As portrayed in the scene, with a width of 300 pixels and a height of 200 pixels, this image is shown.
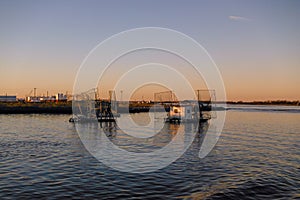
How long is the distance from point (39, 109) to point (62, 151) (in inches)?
4051

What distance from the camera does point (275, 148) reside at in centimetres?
3988

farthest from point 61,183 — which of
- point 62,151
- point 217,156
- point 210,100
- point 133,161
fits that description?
point 210,100

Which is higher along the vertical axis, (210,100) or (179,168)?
(210,100)

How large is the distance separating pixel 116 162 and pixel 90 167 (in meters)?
3.11

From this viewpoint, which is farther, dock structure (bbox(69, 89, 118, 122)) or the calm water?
dock structure (bbox(69, 89, 118, 122))

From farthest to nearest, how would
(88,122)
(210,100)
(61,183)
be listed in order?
(210,100) → (88,122) → (61,183)

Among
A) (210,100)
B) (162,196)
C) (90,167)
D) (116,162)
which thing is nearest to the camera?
(162,196)

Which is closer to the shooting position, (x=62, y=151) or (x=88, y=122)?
(x=62, y=151)

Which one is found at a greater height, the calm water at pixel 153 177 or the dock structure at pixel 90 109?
the dock structure at pixel 90 109

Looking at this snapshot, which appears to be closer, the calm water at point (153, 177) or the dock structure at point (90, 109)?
the calm water at point (153, 177)

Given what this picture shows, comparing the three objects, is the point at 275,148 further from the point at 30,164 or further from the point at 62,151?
the point at 30,164

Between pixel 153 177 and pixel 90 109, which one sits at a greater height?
pixel 90 109

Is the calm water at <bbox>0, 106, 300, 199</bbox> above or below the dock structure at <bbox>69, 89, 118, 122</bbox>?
below

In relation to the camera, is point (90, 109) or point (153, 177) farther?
point (90, 109)
